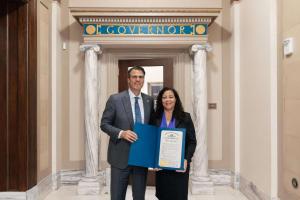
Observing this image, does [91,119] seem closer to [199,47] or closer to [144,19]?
[144,19]

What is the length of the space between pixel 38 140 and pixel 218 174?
2797mm

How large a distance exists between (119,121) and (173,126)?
1.49 ft

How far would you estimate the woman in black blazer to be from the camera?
245cm

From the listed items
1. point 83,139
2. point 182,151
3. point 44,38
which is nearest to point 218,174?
point 83,139

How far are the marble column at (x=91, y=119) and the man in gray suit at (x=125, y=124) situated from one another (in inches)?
78.8

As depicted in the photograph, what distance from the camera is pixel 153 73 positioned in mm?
5078

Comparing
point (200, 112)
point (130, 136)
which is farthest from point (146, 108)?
point (200, 112)

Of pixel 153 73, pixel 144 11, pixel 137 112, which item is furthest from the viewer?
pixel 153 73

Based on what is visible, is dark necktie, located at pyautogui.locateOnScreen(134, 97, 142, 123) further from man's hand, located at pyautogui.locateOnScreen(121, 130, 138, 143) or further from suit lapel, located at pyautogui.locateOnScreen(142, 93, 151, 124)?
man's hand, located at pyautogui.locateOnScreen(121, 130, 138, 143)

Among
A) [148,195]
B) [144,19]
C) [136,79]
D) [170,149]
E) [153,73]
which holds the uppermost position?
[144,19]

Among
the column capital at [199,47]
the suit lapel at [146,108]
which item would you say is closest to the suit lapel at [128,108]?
the suit lapel at [146,108]

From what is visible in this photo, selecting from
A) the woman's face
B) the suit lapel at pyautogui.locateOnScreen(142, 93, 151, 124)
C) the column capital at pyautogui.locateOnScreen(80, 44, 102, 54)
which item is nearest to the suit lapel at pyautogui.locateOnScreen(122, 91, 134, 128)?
the suit lapel at pyautogui.locateOnScreen(142, 93, 151, 124)

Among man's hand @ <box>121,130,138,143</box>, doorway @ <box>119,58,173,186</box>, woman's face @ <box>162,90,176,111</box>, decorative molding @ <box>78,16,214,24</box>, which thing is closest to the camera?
man's hand @ <box>121,130,138,143</box>

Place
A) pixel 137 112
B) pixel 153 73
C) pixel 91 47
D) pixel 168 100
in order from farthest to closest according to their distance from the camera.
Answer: pixel 153 73 → pixel 91 47 → pixel 137 112 → pixel 168 100
